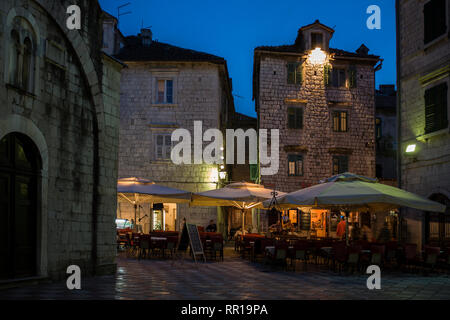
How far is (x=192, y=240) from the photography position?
14688mm

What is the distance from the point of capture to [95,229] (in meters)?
11.9

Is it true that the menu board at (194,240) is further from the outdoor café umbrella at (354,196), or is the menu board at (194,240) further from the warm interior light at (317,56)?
the warm interior light at (317,56)

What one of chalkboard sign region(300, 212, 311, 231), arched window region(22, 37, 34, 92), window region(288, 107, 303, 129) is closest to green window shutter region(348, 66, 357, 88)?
window region(288, 107, 303, 129)

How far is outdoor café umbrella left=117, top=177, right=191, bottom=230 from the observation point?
17.4m

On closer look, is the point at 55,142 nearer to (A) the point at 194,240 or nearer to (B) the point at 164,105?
(A) the point at 194,240

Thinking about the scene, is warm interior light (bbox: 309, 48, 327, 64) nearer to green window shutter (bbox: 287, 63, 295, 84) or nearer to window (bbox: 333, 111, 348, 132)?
green window shutter (bbox: 287, 63, 295, 84)

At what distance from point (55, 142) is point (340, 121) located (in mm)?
21237

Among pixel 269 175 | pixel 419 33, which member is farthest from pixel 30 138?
pixel 269 175

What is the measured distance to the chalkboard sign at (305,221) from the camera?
2797cm

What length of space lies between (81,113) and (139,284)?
404cm

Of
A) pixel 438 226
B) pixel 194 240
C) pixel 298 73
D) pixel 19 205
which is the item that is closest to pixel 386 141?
pixel 298 73

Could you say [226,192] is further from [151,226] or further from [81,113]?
[151,226]

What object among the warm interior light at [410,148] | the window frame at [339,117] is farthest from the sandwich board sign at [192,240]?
the window frame at [339,117]

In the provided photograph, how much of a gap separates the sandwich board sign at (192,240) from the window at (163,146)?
36.7 feet
